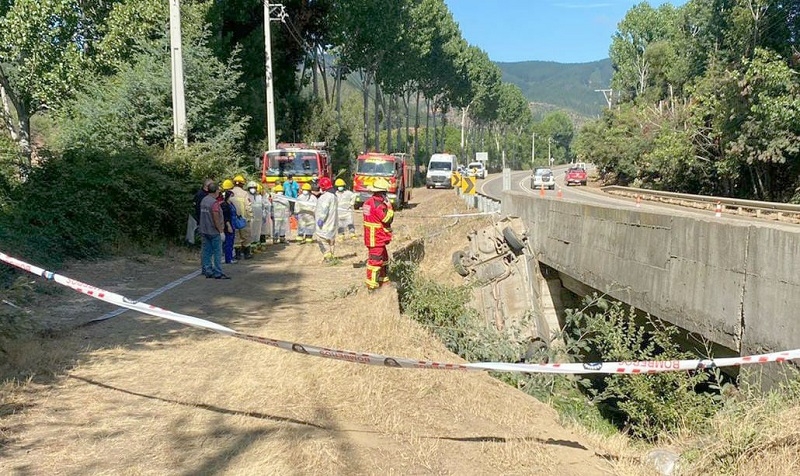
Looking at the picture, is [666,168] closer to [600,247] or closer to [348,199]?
[348,199]

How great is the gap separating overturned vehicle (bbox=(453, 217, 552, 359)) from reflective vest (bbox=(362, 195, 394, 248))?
4.75 metres

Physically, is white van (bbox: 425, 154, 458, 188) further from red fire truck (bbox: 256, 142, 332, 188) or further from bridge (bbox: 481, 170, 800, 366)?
bridge (bbox: 481, 170, 800, 366)

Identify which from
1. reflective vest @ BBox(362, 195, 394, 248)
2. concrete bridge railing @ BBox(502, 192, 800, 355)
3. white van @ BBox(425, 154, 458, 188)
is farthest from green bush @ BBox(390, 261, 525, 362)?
white van @ BBox(425, 154, 458, 188)

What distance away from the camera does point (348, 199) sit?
16.8 meters

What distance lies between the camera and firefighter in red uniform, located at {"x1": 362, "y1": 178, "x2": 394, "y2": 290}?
912 centimetres

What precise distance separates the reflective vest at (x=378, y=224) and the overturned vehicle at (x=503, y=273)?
4753 mm

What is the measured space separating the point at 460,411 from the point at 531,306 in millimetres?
8687

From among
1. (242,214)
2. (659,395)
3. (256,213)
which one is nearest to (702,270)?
(659,395)

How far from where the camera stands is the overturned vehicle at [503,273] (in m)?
14.1

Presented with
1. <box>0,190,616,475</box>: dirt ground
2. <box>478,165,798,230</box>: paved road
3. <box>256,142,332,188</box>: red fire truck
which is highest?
<box>256,142,332,188</box>: red fire truck

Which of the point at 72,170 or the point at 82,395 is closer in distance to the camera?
the point at 82,395

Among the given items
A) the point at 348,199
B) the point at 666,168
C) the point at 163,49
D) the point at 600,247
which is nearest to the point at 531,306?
the point at 600,247

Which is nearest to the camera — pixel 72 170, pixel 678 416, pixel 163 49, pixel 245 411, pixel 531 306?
pixel 245 411

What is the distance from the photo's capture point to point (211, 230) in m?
10.4
